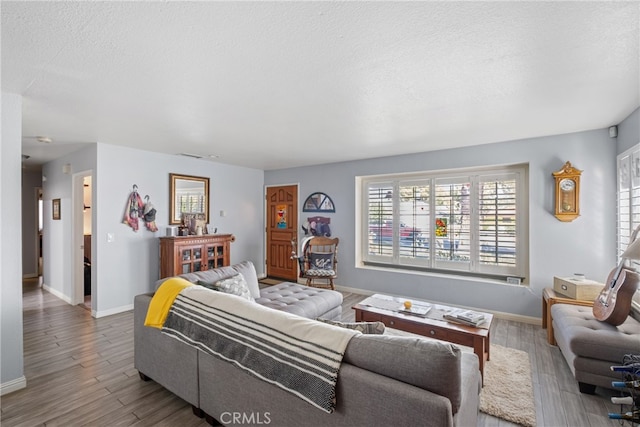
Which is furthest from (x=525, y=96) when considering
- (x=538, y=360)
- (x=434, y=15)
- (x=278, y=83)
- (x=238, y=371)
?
(x=238, y=371)

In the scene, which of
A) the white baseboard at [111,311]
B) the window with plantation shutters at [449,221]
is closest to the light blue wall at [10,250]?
the white baseboard at [111,311]

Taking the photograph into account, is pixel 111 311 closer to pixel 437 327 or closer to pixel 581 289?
pixel 437 327

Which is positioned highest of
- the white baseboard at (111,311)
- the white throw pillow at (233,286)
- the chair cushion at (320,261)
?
the white throw pillow at (233,286)

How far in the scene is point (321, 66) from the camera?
6.04 ft

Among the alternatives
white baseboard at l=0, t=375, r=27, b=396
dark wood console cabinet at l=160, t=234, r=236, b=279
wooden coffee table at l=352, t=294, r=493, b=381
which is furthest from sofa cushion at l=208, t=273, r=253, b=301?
dark wood console cabinet at l=160, t=234, r=236, b=279

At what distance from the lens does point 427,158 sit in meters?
4.38

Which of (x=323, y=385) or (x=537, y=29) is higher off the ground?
(x=537, y=29)

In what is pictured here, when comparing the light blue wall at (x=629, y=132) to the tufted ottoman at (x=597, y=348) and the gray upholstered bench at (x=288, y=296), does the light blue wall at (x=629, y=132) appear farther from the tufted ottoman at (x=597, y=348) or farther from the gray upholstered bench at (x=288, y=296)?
the gray upholstered bench at (x=288, y=296)

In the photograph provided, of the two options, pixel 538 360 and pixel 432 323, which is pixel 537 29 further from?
pixel 538 360

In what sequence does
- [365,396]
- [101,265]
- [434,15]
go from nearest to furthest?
[365,396], [434,15], [101,265]

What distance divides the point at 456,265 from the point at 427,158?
1.66 meters

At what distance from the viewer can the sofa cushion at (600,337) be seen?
206cm

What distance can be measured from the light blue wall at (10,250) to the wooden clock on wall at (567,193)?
17.2ft

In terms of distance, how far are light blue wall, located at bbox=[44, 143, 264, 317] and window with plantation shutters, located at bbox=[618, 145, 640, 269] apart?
18.0 ft
